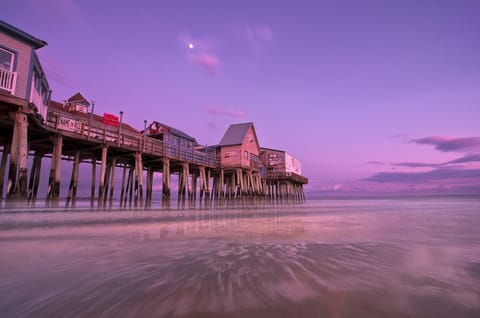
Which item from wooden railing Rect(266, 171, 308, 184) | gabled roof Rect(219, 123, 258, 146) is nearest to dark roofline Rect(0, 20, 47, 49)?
gabled roof Rect(219, 123, 258, 146)

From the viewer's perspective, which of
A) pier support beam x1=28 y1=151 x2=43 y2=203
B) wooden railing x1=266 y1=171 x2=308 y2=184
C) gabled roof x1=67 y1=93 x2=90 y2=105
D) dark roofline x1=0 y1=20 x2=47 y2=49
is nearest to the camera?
dark roofline x1=0 y1=20 x2=47 y2=49

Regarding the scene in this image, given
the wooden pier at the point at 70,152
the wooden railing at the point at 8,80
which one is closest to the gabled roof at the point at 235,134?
the wooden pier at the point at 70,152

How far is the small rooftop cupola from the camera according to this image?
77.4ft

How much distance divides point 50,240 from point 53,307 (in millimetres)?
3801

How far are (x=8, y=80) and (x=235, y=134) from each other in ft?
75.7

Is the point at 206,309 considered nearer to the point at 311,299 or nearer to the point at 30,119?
the point at 311,299

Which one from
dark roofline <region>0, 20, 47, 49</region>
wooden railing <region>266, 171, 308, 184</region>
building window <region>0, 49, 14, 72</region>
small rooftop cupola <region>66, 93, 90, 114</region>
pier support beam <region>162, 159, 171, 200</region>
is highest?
small rooftop cupola <region>66, 93, 90, 114</region>

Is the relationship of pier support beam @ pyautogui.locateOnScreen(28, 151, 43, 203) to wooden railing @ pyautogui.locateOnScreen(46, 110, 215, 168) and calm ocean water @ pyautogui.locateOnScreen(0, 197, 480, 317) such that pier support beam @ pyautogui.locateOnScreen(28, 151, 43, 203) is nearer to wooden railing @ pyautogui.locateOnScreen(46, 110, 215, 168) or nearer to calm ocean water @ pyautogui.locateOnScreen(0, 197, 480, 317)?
wooden railing @ pyautogui.locateOnScreen(46, 110, 215, 168)

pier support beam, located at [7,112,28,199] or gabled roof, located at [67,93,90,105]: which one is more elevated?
gabled roof, located at [67,93,90,105]

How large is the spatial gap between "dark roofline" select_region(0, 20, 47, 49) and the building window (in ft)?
2.91

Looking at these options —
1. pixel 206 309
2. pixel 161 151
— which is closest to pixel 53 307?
pixel 206 309

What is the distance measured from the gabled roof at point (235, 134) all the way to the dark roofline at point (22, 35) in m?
20.3

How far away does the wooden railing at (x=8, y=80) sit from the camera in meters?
10.2

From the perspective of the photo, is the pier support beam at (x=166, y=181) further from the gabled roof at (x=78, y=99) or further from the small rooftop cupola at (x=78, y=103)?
the gabled roof at (x=78, y=99)
